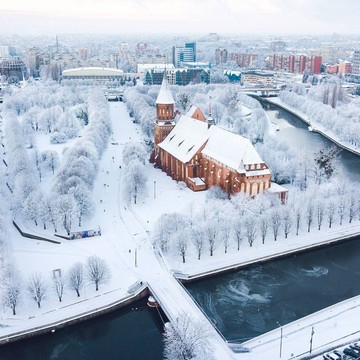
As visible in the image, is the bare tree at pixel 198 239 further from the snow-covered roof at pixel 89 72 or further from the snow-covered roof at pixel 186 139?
the snow-covered roof at pixel 89 72

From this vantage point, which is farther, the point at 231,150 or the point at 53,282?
the point at 231,150

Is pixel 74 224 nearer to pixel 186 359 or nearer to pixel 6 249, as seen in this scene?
pixel 6 249

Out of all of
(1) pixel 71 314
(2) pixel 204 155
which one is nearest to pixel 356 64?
(2) pixel 204 155

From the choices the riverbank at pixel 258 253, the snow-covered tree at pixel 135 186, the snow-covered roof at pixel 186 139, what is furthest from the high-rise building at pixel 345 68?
the snow-covered tree at pixel 135 186

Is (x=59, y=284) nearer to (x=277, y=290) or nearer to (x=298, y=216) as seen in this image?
(x=277, y=290)

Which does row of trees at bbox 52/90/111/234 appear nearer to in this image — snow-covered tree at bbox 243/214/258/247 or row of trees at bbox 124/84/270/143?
row of trees at bbox 124/84/270/143

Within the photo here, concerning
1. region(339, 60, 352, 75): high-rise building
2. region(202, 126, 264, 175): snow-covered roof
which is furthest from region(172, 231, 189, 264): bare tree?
region(339, 60, 352, 75): high-rise building
